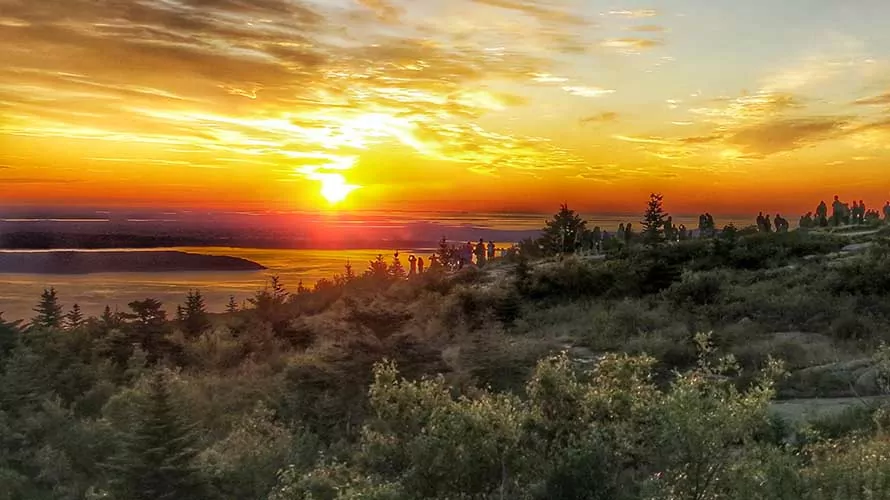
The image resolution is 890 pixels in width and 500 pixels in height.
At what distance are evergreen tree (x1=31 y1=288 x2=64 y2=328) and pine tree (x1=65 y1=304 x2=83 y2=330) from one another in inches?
17.0

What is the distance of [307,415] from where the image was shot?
2128 cm

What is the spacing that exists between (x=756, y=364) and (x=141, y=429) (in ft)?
60.8

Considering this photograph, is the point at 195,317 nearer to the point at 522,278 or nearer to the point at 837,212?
the point at 522,278

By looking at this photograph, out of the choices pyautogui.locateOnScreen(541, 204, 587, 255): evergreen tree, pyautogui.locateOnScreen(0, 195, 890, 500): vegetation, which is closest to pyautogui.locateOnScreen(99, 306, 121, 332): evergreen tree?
pyautogui.locateOnScreen(0, 195, 890, 500): vegetation

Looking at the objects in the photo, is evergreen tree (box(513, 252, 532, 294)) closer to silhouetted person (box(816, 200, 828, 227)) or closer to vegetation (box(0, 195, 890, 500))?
vegetation (box(0, 195, 890, 500))

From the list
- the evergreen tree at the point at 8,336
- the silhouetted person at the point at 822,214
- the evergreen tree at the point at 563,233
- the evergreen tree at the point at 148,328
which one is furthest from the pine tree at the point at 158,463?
the silhouetted person at the point at 822,214

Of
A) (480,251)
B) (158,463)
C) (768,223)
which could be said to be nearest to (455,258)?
(480,251)

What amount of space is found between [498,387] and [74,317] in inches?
1269

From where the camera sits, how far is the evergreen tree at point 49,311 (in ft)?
129

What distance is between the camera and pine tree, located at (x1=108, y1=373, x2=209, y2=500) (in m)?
14.5

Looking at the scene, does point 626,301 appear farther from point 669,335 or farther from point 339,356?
point 339,356

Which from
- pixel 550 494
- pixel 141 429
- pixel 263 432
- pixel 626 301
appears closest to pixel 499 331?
pixel 626 301

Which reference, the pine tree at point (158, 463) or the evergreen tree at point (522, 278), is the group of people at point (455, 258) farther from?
the pine tree at point (158, 463)

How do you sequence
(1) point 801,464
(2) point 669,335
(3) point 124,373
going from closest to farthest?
(1) point 801,464, (2) point 669,335, (3) point 124,373
